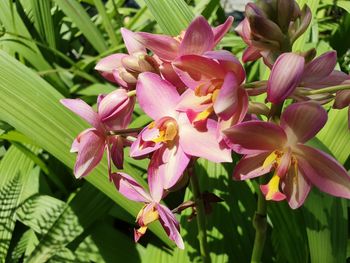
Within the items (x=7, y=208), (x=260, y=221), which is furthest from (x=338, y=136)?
(x=7, y=208)

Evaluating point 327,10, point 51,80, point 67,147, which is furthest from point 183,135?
point 327,10

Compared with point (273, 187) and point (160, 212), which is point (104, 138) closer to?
point (160, 212)

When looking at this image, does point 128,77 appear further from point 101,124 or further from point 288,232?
point 288,232

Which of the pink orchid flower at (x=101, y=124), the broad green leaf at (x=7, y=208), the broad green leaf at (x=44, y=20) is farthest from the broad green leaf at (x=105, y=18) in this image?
the pink orchid flower at (x=101, y=124)

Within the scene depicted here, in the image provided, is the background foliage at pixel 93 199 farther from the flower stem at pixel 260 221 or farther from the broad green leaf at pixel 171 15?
the flower stem at pixel 260 221

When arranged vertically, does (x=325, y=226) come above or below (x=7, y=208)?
below

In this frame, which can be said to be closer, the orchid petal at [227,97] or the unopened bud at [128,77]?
the orchid petal at [227,97]
